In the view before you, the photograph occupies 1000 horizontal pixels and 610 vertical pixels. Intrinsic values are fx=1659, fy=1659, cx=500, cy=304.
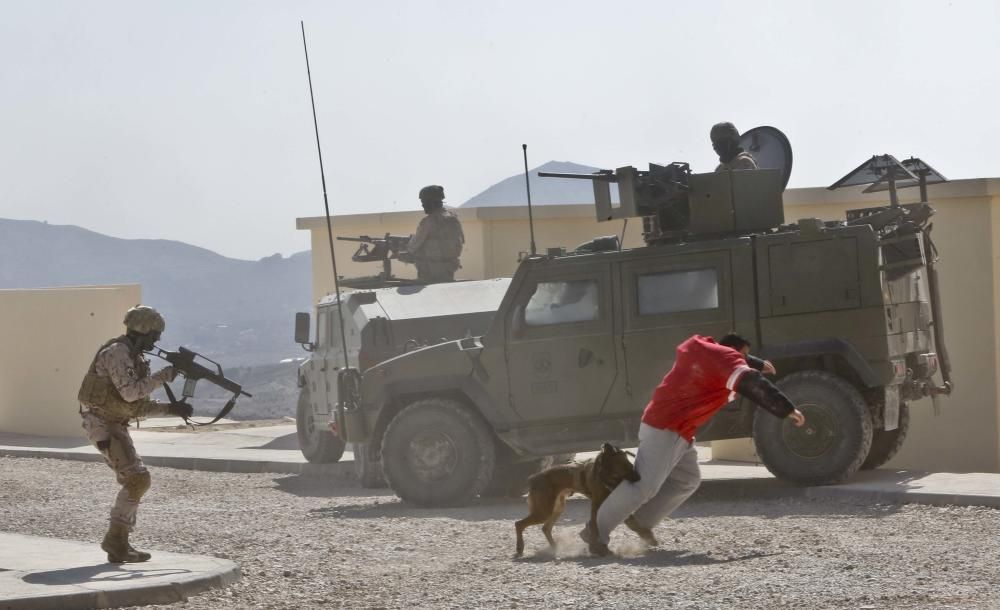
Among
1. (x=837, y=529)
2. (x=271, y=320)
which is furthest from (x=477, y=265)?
(x=271, y=320)

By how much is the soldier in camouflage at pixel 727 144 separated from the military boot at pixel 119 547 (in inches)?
239

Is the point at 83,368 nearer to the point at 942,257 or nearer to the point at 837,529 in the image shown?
the point at 942,257

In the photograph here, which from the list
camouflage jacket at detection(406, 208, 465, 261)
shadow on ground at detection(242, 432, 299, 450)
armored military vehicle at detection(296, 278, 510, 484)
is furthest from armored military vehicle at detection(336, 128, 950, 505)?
shadow on ground at detection(242, 432, 299, 450)

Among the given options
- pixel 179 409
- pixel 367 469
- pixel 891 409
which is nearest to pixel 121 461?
pixel 179 409

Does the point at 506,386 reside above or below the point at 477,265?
below

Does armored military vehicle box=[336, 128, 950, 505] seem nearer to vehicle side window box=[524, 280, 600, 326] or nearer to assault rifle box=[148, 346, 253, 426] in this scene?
vehicle side window box=[524, 280, 600, 326]

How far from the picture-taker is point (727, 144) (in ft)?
44.3

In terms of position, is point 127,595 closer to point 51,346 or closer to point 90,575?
point 90,575

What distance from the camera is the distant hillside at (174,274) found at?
5632 inches

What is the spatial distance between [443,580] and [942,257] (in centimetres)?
796

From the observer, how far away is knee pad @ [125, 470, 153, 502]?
934 cm

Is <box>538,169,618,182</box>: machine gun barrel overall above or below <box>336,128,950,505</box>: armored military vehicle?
above

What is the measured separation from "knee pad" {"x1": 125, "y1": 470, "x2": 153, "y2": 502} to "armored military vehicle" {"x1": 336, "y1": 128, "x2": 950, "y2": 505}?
152 inches

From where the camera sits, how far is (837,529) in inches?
412
